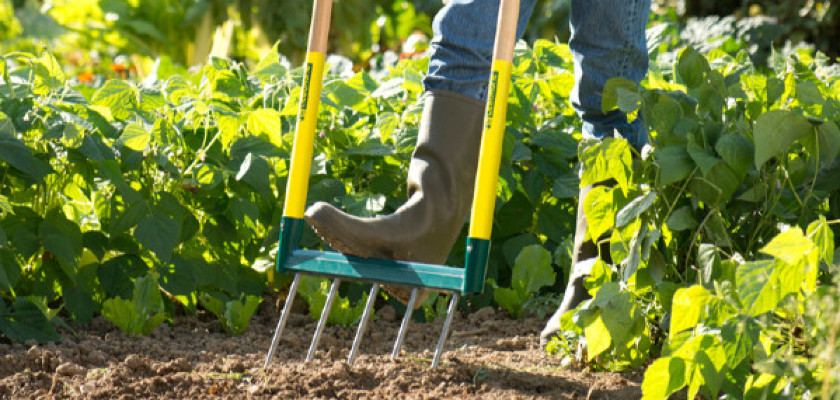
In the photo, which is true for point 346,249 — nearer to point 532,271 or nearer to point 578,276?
point 578,276

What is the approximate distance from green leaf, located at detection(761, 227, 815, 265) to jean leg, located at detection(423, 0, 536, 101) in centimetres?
82

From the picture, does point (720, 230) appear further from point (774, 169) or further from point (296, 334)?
point (296, 334)

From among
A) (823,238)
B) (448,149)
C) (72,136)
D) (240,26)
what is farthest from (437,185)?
(240,26)

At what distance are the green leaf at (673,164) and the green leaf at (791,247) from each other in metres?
0.30

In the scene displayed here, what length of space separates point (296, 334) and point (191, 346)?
0.86 ft

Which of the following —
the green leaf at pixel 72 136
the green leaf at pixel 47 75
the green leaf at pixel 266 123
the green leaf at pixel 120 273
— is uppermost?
the green leaf at pixel 47 75

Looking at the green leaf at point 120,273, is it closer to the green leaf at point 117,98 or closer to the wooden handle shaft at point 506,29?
the green leaf at point 117,98

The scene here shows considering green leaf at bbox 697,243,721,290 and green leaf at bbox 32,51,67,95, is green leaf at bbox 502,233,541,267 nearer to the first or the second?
green leaf at bbox 697,243,721,290

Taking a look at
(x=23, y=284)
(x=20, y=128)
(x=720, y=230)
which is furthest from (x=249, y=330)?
(x=720, y=230)

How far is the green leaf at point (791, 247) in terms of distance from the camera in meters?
1.33

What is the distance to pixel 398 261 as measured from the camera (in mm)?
1867

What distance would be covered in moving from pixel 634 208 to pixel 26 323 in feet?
4.59

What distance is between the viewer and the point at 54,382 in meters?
1.81

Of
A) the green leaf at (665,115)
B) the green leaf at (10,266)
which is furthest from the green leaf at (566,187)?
the green leaf at (10,266)
